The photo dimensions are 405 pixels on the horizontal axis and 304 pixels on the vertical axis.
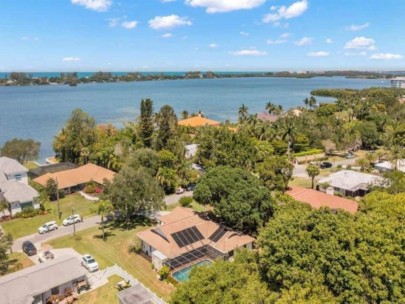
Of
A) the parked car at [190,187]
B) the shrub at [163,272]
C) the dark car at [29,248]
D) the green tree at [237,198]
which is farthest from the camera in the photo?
the parked car at [190,187]

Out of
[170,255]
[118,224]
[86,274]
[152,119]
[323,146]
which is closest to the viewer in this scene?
[86,274]

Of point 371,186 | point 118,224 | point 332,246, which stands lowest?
point 118,224

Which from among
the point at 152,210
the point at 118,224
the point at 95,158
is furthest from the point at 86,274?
the point at 95,158

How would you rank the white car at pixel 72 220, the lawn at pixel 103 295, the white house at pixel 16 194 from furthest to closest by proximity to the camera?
the white house at pixel 16 194
the white car at pixel 72 220
the lawn at pixel 103 295

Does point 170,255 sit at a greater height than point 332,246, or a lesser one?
lesser

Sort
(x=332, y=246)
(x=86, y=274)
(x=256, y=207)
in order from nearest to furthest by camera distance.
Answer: (x=332, y=246)
(x=86, y=274)
(x=256, y=207)

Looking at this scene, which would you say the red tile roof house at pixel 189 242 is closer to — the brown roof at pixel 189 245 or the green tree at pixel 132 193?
the brown roof at pixel 189 245

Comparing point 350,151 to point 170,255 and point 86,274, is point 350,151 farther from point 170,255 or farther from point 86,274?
point 86,274

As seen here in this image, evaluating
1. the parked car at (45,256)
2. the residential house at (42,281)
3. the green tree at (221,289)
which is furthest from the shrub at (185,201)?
the green tree at (221,289)
